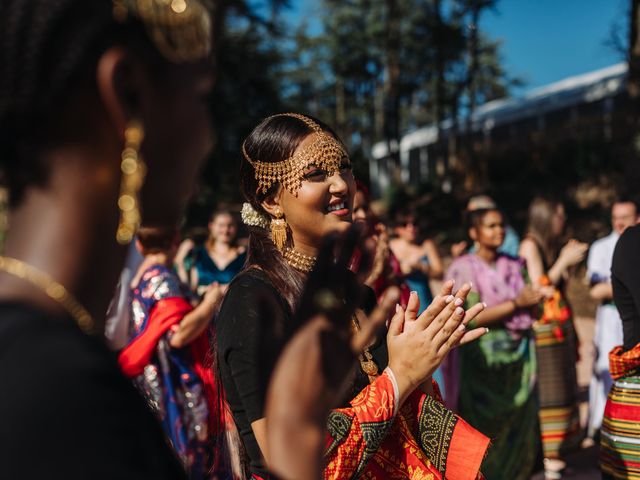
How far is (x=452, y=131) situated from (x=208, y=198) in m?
11.0

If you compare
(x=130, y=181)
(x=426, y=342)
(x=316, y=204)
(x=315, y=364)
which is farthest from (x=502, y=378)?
(x=130, y=181)

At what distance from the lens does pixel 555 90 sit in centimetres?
2853

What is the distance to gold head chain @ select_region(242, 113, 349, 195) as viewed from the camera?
222 centimetres

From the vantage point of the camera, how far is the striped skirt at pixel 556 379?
5938mm

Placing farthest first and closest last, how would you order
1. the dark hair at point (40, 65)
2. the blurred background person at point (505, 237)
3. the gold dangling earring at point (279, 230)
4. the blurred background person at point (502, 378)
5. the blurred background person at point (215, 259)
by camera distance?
the blurred background person at point (215, 259), the blurred background person at point (505, 237), the blurred background person at point (502, 378), the gold dangling earring at point (279, 230), the dark hair at point (40, 65)

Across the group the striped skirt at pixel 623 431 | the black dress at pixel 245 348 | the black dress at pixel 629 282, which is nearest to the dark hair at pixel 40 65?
the black dress at pixel 245 348

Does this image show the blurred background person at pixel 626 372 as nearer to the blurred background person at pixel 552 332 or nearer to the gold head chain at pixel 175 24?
the blurred background person at pixel 552 332

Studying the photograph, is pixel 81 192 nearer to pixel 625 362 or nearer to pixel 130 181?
pixel 130 181

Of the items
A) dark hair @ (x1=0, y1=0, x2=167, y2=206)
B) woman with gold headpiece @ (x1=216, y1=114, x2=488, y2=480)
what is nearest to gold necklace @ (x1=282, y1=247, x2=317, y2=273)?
woman with gold headpiece @ (x1=216, y1=114, x2=488, y2=480)

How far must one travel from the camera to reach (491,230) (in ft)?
18.0

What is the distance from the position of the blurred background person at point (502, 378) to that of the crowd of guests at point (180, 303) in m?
1.26

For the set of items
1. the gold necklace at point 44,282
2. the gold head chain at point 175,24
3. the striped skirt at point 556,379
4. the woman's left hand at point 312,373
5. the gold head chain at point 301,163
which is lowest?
the striped skirt at point 556,379

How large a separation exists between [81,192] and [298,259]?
1336 millimetres

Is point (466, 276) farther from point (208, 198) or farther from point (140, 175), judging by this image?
point (208, 198)
